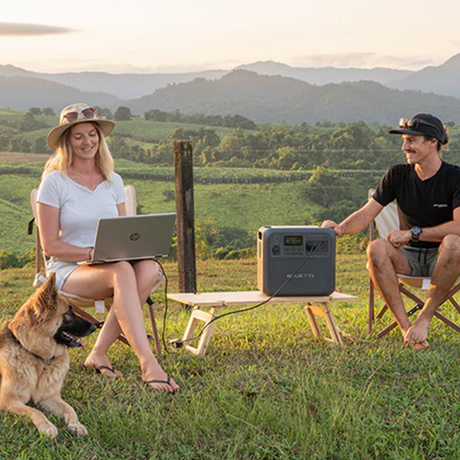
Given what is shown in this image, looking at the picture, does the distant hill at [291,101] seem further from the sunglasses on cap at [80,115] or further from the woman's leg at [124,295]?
the woman's leg at [124,295]

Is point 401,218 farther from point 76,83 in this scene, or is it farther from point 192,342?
point 76,83

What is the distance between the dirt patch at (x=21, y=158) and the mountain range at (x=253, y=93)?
10464mm

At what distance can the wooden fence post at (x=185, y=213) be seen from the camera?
202 inches

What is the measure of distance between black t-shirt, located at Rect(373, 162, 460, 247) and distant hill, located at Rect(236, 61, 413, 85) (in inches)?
1612

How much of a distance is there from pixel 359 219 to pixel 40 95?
127 feet

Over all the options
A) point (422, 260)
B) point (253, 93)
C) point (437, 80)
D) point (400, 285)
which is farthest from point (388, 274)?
→ point (437, 80)

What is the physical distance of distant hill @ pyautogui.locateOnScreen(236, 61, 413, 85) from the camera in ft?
148

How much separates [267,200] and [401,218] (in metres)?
18.5

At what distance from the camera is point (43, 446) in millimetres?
2537

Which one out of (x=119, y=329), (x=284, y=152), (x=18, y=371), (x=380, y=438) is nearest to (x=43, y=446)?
(x=18, y=371)

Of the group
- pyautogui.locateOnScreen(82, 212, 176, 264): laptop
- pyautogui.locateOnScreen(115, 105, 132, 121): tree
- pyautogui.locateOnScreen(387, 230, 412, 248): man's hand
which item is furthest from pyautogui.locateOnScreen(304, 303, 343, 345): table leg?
pyautogui.locateOnScreen(115, 105, 132, 121): tree

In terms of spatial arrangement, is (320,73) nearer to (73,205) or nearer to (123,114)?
(123,114)

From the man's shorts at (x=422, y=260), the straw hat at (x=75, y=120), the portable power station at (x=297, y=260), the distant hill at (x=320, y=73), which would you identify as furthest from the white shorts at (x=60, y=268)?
the distant hill at (x=320, y=73)

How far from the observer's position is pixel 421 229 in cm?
387
